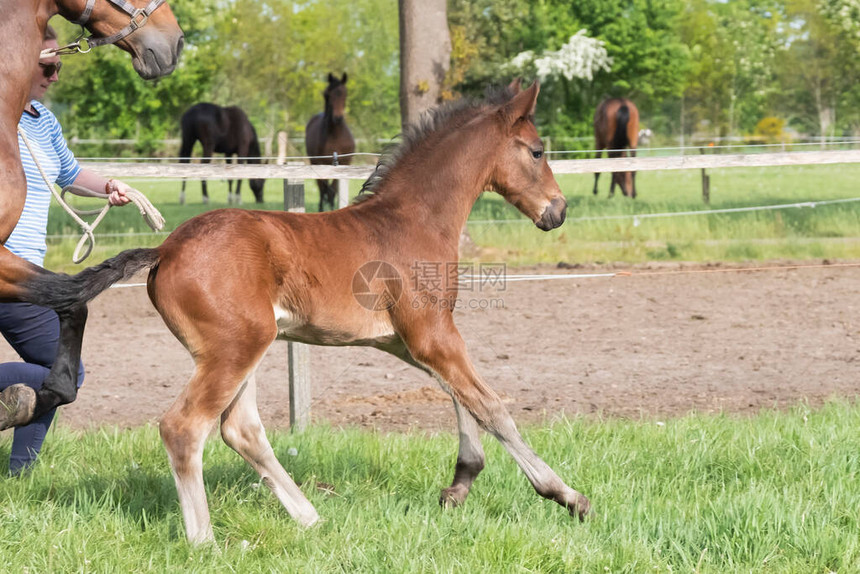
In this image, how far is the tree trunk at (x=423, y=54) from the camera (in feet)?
35.1

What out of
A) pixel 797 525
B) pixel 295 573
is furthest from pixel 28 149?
pixel 797 525

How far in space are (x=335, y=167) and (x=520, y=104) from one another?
2.14 metres

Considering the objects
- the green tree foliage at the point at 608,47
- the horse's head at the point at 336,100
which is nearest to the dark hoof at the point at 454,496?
the horse's head at the point at 336,100

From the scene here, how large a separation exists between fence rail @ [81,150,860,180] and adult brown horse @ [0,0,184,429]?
199cm

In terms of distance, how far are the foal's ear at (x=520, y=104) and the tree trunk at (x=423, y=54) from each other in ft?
22.0

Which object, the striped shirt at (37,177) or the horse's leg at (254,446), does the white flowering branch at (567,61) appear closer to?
the striped shirt at (37,177)

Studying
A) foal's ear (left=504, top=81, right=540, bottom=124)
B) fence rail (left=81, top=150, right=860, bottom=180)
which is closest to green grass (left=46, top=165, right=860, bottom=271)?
fence rail (left=81, top=150, right=860, bottom=180)

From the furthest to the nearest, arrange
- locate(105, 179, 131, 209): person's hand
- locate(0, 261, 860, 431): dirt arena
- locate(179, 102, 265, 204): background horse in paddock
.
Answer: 1. locate(179, 102, 265, 204): background horse in paddock
2. locate(0, 261, 860, 431): dirt arena
3. locate(105, 179, 131, 209): person's hand

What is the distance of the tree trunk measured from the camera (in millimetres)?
10703

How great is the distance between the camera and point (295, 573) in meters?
2.99

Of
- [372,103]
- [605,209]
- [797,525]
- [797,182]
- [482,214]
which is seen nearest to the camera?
[797,525]

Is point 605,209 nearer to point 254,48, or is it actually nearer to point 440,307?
point 440,307

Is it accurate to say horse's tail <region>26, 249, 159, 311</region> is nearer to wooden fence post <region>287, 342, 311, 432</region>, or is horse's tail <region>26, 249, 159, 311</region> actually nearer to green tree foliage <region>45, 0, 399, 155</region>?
wooden fence post <region>287, 342, 311, 432</region>

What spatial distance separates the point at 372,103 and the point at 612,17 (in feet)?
41.1
